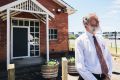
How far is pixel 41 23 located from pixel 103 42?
46.9 ft

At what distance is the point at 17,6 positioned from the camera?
46.5 ft

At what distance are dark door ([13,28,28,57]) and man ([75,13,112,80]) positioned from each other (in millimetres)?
12985

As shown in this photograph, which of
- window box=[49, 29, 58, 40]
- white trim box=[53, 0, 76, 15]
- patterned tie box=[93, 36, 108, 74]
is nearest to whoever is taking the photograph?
patterned tie box=[93, 36, 108, 74]

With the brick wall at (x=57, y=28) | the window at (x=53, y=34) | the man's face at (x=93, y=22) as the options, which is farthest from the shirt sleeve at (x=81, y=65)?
the window at (x=53, y=34)

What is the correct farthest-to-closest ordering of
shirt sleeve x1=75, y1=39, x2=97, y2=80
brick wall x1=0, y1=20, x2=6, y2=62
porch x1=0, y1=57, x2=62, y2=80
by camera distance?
brick wall x1=0, y1=20, x2=6, y2=62 → porch x1=0, y1=57, x2=62, y2=80 → shirt sleeve x1=75, y1=39, x2=97, y2=80

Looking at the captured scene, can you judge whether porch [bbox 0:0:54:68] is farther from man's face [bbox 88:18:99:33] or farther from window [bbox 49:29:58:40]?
man's face [bbox 88:18:99:33]

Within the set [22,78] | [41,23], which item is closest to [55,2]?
[41,23]

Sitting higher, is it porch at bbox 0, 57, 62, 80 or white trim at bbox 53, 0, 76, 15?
white trim at bbox 53, 0, 76, 15

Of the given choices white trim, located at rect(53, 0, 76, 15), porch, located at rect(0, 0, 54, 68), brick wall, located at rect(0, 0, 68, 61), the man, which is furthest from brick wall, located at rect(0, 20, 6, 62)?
the man

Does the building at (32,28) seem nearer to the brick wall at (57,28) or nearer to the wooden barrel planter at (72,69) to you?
the brick wall at (57,28)

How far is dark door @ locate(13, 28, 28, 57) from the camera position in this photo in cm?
1667

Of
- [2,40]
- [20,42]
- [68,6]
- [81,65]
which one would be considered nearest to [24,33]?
[20,42]

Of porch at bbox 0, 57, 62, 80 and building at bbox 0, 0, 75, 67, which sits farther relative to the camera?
building at bbox 0, 0, 75, 67

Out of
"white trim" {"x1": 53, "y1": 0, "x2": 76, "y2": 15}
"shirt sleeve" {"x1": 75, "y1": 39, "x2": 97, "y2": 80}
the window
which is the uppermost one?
"white trim" {"x1": 53, "y1": 0, "x2": 76, "y2": 15}
